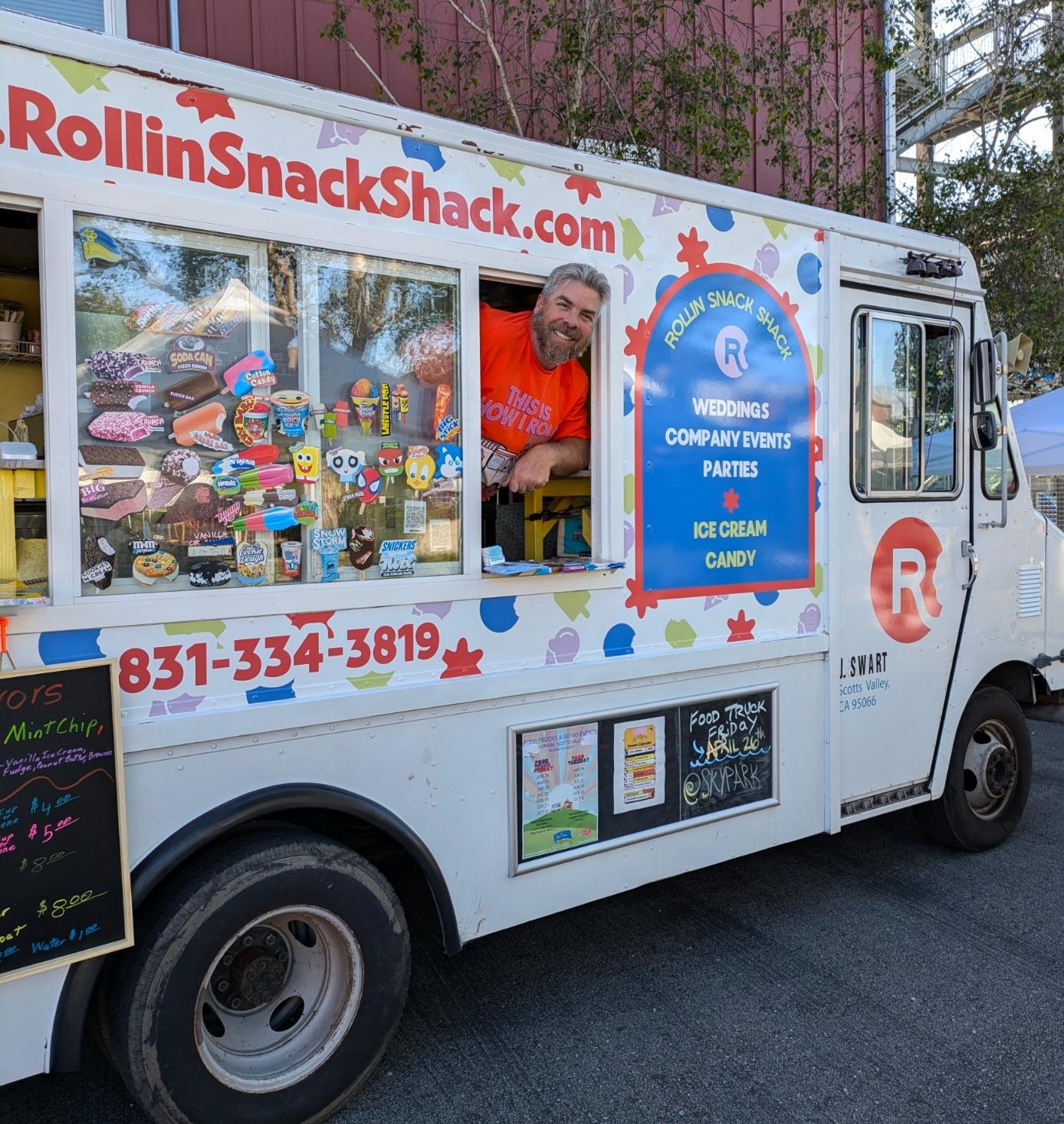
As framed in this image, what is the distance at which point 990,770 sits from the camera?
446cm

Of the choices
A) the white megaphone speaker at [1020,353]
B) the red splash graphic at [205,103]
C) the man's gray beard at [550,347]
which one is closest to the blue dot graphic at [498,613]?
the man's gray beard at [550,347]

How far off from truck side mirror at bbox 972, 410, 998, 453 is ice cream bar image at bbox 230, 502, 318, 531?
3120 millimetres

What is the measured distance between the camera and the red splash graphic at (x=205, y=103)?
7.67ft

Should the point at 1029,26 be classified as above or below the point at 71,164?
above

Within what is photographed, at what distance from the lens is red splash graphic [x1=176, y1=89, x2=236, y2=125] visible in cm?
234

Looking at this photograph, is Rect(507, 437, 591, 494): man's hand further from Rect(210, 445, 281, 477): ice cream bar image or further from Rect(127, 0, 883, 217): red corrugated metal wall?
Rect(127, 0, 883, 217): red corrugated metal wall

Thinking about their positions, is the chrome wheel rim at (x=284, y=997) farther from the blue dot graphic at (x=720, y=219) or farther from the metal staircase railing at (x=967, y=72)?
the metal staircase railing at (x=967, y=72)

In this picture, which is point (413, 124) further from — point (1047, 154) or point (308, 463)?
point (1047, 154)

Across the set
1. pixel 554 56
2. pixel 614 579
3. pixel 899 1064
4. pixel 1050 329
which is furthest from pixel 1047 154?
pixel 899 1064

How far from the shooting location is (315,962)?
2604 mm

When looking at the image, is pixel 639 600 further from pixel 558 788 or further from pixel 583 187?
pixel 583 187

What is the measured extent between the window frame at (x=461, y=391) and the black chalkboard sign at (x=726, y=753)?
0.66m

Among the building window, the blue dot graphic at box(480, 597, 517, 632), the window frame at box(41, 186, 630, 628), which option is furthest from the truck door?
the building window

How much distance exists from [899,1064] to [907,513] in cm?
218
